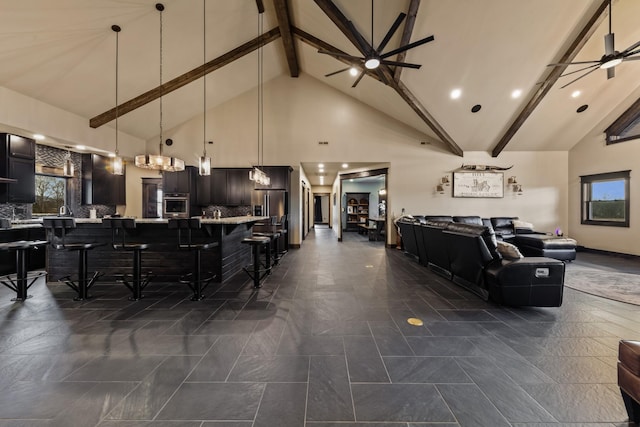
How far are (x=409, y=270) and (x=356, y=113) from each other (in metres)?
4.86

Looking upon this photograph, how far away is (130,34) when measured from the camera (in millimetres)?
4148

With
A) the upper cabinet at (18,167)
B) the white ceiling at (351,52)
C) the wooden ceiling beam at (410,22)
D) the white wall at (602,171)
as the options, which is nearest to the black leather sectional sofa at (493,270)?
the wooden ceiling beam at (410,22)

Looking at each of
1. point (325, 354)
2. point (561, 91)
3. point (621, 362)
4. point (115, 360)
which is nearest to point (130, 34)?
point (115, 360)

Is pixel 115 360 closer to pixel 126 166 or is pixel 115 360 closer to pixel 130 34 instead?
pixel 130 34

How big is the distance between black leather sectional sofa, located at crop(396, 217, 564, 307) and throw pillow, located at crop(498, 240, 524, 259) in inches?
2.2

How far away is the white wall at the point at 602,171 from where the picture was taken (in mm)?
5777

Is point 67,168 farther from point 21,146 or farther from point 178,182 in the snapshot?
point 178,182

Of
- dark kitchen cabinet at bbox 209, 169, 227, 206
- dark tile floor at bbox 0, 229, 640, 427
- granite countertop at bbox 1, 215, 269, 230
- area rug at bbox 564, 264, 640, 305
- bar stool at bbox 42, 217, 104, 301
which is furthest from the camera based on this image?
dark kitchen cabinet at bbox 209, 169, 227, 206

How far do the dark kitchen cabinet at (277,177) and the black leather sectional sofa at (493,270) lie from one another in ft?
14.1

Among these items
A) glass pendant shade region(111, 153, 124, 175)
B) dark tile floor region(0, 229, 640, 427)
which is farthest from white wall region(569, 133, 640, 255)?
glass pendant shade region(111, 153, 124, 175)

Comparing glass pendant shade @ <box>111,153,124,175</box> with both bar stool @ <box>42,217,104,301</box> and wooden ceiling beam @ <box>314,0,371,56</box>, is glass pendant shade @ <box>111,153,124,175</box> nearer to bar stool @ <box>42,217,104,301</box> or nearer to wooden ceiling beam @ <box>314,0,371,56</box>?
bar stool @ <box>42,217,104,301</box>

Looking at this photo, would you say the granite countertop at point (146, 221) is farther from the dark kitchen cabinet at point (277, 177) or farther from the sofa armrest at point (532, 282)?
the sofa armrest at point (532, 282)

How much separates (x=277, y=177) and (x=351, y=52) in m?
3.49

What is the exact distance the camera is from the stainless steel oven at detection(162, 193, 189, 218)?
6914mm
